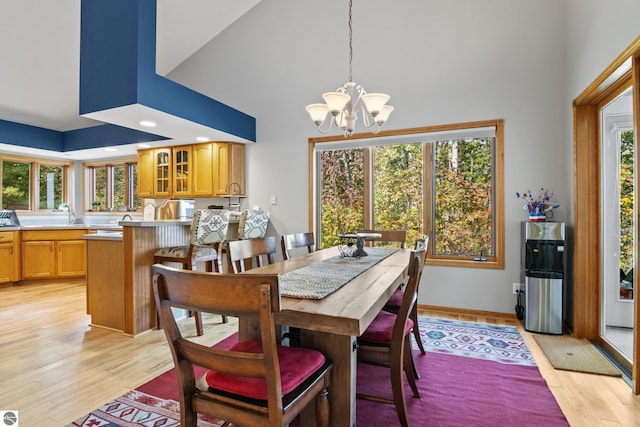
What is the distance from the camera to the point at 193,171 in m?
4.64

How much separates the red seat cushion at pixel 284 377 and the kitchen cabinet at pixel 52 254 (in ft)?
15.8

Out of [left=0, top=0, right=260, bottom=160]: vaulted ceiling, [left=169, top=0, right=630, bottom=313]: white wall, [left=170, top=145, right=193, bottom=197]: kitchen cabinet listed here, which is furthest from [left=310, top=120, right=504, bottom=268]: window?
[left=0, top=0, right=260, bottom=160]: vaulted ceiling

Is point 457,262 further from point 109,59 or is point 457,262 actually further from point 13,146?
point 13,146

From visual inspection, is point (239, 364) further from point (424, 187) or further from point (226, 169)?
point (226, 169)

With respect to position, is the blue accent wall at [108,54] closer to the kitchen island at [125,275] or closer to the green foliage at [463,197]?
the kitchen island at [125,275]

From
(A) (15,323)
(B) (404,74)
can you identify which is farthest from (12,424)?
(B) (404,74)

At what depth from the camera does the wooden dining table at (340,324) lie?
1.09m

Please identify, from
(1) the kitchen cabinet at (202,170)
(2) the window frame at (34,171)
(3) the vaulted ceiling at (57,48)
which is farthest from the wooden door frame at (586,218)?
(2) the window frame at (34,171)

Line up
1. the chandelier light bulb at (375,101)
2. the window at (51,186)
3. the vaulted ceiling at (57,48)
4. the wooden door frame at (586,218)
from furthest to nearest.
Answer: the window at (51,186) < the vaulted ceiling at (57,48) < the wooden door frame at (586,218) < the chandelier light bulb at (375,101)

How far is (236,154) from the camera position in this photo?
14.7 ft

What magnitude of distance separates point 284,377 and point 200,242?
1.97m

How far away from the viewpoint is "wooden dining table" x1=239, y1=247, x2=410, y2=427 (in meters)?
1.09

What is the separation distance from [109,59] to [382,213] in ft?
10.1

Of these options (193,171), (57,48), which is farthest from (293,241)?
(57,48)
